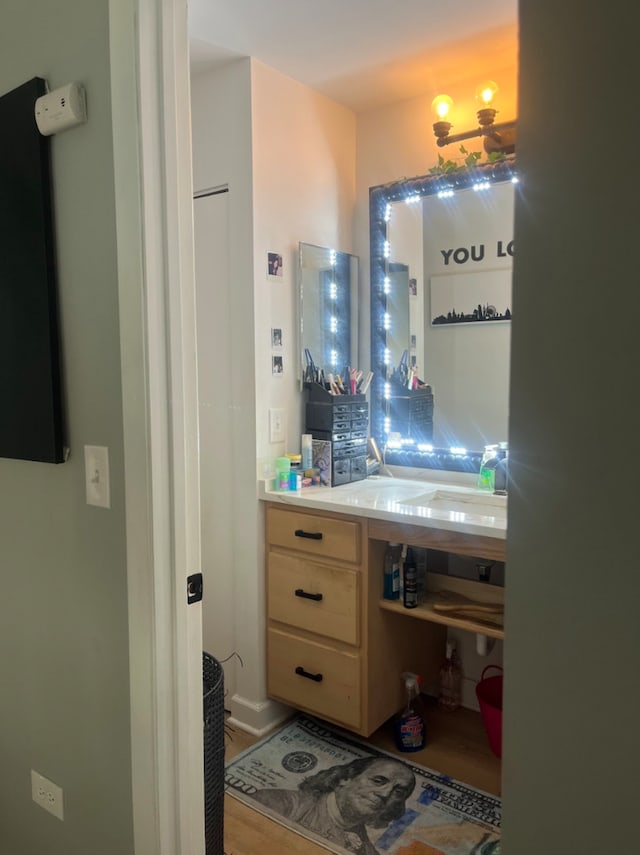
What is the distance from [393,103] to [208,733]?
243 centimetres

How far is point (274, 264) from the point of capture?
2.38m

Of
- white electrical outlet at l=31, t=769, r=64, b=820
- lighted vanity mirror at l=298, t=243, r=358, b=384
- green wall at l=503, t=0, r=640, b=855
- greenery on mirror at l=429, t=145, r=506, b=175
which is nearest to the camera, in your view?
green wall at l=503, t=0, r=640, b=855

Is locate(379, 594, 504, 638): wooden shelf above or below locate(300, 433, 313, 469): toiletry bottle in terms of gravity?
below

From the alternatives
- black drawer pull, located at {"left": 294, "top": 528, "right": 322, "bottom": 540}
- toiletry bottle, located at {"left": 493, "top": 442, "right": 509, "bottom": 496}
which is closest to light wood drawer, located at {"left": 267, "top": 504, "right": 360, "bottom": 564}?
black drawer pull, located at {"left": 294, "top": 528, "right": 322, "bottom": 540}

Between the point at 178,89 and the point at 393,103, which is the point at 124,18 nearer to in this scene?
the point at 178,89

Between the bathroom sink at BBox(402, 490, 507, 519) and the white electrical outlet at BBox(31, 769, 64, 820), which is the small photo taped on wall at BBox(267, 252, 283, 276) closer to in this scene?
the bathroom sink at BBox(402, 490, 507, 519)

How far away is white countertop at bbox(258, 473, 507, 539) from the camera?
1932 mm

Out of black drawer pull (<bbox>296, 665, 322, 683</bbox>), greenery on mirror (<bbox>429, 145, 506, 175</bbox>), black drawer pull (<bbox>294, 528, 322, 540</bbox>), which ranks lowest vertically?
black drawer pull (<bbox>296, 665, 322, 683</bbox>)

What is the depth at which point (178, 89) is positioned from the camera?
1.12 m

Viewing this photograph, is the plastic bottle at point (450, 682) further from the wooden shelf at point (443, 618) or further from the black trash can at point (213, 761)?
the black trash can at point (213, 761)

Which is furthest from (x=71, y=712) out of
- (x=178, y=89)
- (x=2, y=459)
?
(x=178, y=89)

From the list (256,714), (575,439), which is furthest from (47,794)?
(575,439)

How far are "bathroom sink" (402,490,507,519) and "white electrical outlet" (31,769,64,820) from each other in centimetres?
132

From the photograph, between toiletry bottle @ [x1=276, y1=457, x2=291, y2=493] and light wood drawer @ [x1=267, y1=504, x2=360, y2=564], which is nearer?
light wood drawer @ [x1=267, y1=504, x2=360, y2=564]
